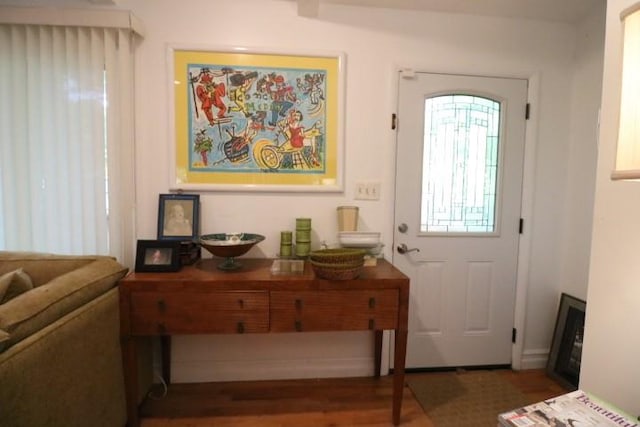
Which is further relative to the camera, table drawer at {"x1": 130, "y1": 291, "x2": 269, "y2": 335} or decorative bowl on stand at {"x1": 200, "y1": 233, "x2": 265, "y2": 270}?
decorative bowl on stand at {"x1": 200, "y1": 233, "x2": 265, "y2": 270}

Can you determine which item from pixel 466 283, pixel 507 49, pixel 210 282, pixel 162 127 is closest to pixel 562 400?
pixel 466 283

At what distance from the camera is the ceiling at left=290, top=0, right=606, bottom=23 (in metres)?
2.04

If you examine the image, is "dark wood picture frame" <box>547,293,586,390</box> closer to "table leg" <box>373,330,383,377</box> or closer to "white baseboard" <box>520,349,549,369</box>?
"white baseboard" <box>520,349,549,369</box>

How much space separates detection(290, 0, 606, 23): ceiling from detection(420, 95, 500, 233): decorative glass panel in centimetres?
55

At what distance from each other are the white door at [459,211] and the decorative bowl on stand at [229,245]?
3.29ft

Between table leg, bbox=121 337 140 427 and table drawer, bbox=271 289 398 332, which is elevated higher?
table drawer, bbox=271 289 398 332

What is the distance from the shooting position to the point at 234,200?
2.12 meters

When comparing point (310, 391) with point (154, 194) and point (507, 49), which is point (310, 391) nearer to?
point (154, 194)

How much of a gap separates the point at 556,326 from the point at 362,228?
1562 mm

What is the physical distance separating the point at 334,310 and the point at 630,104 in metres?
1.39

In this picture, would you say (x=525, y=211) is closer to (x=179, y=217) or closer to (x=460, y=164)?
(x=460, y=164)

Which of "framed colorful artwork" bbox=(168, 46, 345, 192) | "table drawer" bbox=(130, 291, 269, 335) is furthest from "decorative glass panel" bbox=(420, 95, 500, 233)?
"table drawer" bbox=(130, 291, 269, 335)

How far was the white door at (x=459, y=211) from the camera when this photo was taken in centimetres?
221

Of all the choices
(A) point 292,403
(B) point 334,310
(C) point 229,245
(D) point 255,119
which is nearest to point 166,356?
(A) point 292,403
